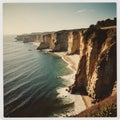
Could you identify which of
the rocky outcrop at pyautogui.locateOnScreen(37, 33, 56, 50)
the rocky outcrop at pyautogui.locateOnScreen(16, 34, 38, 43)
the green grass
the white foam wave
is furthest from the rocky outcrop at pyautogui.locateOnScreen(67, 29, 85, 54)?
the green grass

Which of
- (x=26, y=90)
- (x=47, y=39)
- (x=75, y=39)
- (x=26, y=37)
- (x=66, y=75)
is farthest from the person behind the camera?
(x=47, y=39)

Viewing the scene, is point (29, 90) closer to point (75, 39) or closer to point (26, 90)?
point (26, 90)

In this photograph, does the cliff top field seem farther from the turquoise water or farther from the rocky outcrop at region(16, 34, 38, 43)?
the rocky outcrop at region(16, 34, 38, 43)

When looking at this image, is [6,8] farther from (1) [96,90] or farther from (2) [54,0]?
(1) [96,90]

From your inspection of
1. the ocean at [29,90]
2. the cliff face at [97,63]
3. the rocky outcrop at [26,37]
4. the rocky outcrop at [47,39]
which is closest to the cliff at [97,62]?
the cliff face at [97,63]

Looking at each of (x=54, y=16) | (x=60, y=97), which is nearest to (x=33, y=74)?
(x=60, y=97)

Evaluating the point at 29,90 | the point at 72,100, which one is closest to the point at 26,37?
the point at 29,90
